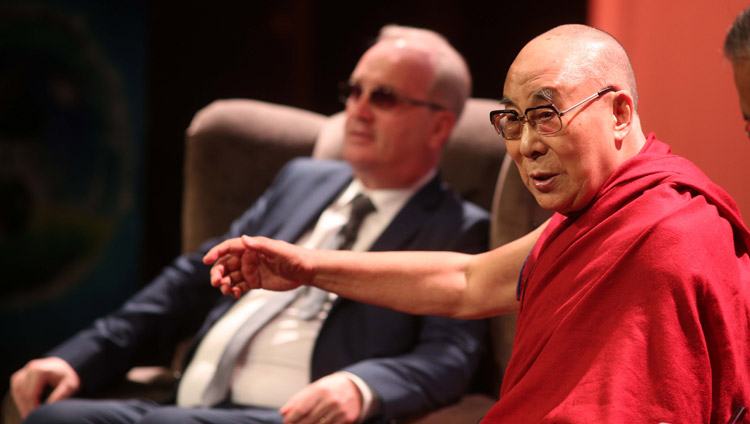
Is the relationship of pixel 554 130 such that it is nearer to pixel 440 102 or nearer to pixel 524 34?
pixel 440 102

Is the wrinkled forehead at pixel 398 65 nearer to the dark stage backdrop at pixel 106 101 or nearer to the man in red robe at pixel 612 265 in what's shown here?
the man in red robe at pixel 612 265

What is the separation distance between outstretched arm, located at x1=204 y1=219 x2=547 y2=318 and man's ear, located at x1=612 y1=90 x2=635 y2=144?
31 centimetres

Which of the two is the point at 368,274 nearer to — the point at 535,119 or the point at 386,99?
the point at 535,119

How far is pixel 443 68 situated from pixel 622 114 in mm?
1045

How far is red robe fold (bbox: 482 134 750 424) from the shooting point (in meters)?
0.98

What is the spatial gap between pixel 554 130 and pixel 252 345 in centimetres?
106

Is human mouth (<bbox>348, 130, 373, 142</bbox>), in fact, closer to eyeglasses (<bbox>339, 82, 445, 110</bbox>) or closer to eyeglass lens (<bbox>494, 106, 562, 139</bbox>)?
eyeglasses (<bbox>339, 82, 445, 110</bbox>)

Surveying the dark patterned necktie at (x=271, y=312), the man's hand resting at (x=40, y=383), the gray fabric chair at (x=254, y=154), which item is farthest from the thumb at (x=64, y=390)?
the dark patterned necktie at (x=271, y=312)

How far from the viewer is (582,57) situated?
112 cm

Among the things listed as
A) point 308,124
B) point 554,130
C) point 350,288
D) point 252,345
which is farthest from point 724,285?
point 308,124

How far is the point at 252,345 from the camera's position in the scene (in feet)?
6.30

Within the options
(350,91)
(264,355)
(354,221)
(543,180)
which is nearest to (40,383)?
(264,355)

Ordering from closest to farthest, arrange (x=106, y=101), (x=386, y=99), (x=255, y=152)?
1. (x=386, y=99)
2. (x=255, y=152)
3. (x=106, y=101)

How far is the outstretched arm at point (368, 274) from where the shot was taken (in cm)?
140
